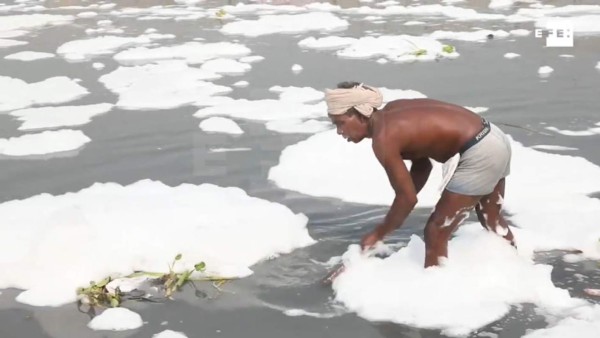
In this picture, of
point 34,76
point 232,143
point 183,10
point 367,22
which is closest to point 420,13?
point 367,22

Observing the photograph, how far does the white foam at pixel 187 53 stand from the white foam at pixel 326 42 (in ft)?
3.03

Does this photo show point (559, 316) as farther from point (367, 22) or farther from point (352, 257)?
point (367, 22)

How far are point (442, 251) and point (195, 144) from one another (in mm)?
3271

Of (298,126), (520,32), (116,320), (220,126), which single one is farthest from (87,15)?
(116,320)

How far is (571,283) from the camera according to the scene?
3.59 meters

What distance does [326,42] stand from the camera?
1107cm

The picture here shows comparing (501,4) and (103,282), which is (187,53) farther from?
(103,282)

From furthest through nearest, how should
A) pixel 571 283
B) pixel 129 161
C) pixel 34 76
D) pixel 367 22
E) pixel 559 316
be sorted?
pixel 367 22
pixel 34 76
pixel 129 161
pixel 571 283
pixel 559 316

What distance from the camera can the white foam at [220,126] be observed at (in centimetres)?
661

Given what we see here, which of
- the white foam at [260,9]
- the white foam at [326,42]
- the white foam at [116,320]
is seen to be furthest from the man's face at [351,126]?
the white foam at [260,9]

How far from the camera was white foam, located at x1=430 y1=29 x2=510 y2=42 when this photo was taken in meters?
10.9

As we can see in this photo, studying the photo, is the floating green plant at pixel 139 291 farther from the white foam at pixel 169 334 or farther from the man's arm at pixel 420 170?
the man's arm at pixel 420 170

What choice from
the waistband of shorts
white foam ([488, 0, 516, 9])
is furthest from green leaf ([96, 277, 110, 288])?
white foam ([488, 0, 516, 9])

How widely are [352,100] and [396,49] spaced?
7.38 metres
